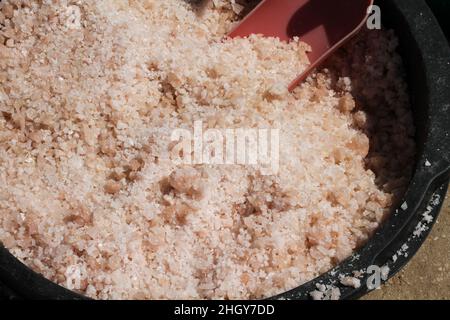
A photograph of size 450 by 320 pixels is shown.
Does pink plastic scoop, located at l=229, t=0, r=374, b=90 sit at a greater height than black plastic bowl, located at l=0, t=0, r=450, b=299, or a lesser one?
greater

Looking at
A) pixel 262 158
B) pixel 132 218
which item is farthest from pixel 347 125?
pixel 132 218

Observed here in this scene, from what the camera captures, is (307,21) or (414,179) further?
(307,21)

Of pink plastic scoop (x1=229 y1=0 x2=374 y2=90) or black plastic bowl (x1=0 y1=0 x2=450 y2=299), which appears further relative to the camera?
pink plastic scoop (x1=229 y1=0 x2=374 y2=90)

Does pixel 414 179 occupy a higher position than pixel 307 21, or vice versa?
pixel 307 21

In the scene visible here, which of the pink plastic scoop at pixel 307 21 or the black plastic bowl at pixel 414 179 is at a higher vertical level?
the pink plastic scoop at pixel 307 21

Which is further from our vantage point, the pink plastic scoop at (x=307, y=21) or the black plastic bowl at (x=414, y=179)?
the pink plastic scoop at (x=307, y=21)
